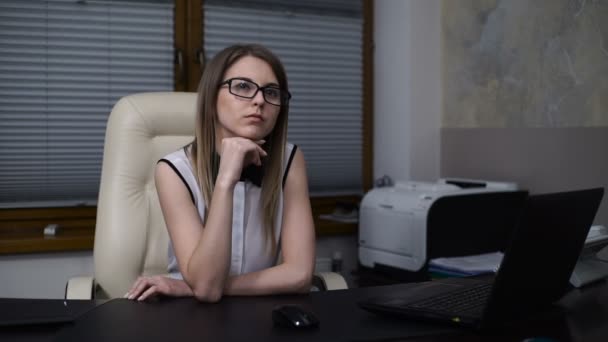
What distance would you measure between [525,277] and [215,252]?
0.67 meters

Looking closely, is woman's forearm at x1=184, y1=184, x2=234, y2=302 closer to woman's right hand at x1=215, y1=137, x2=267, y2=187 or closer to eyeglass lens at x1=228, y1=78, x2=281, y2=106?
woman's right hand at x1=215, y1=137, x2=267, y2=187

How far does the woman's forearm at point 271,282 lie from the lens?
54.7 inches

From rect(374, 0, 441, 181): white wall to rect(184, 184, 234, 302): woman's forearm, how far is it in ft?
5.29

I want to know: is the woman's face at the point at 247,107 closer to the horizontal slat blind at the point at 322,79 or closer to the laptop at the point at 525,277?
the laptop at the point at 525,277

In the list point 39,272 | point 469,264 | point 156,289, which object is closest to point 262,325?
point 156,289

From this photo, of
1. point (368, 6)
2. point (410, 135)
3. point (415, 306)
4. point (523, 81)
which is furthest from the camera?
point (368, 6)

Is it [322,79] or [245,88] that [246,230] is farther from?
[322,79]

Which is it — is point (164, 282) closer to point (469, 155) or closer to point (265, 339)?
point (265, 339)

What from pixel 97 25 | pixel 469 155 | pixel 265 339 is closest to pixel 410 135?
pixel 469 155

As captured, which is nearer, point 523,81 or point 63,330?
point 63,330

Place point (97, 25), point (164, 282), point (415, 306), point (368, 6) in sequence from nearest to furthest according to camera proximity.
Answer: point (415, 306)
point (164, 282)
point (97, 25)
point (368, 6)

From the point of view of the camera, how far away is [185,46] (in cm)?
273

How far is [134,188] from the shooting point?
1.79 meters

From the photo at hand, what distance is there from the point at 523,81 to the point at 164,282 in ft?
5.60
